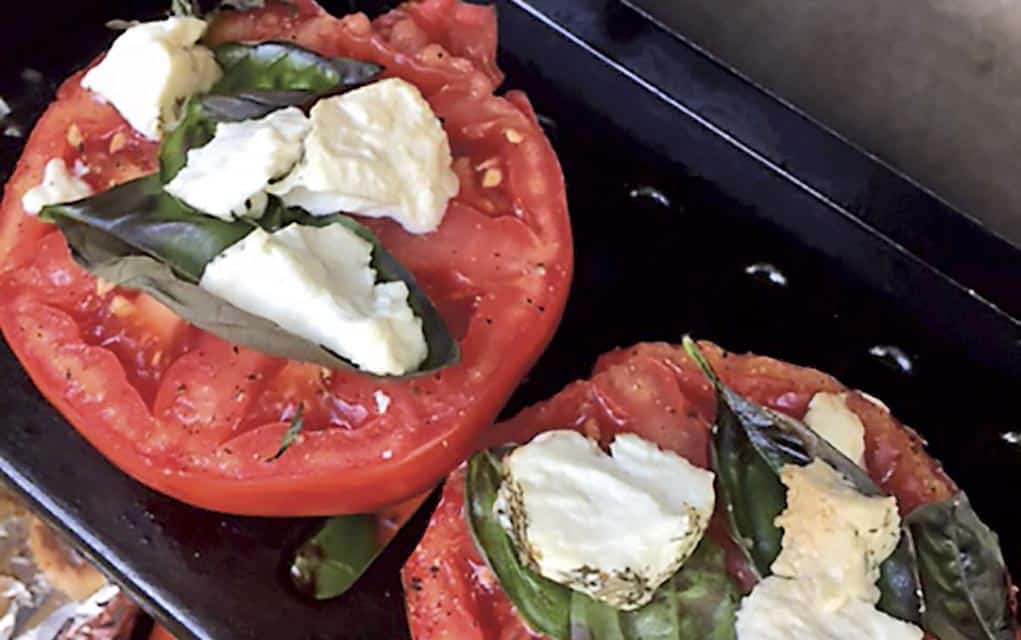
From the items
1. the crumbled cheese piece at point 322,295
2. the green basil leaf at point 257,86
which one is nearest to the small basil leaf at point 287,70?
the green basil leaf at point 257,86

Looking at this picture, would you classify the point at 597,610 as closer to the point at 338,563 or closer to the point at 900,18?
the point at 338,563

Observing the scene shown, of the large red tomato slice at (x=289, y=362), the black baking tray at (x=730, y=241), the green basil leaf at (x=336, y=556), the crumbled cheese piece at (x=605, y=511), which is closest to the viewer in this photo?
the crumbled cheese piece at (x=605, y=511)

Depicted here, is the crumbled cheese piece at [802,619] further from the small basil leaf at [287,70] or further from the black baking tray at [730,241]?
the small basil leaf at [287,70]

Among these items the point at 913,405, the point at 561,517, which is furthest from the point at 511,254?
the point at 913,405

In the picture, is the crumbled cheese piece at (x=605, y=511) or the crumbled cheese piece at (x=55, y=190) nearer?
the crumbled cheese piece at (x=605, y=511)

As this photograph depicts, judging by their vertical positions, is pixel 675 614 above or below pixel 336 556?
above

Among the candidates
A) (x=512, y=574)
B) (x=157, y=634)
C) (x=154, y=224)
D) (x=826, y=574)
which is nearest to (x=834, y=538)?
(x=826, y=574)

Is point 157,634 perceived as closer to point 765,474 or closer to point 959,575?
point 765,474
